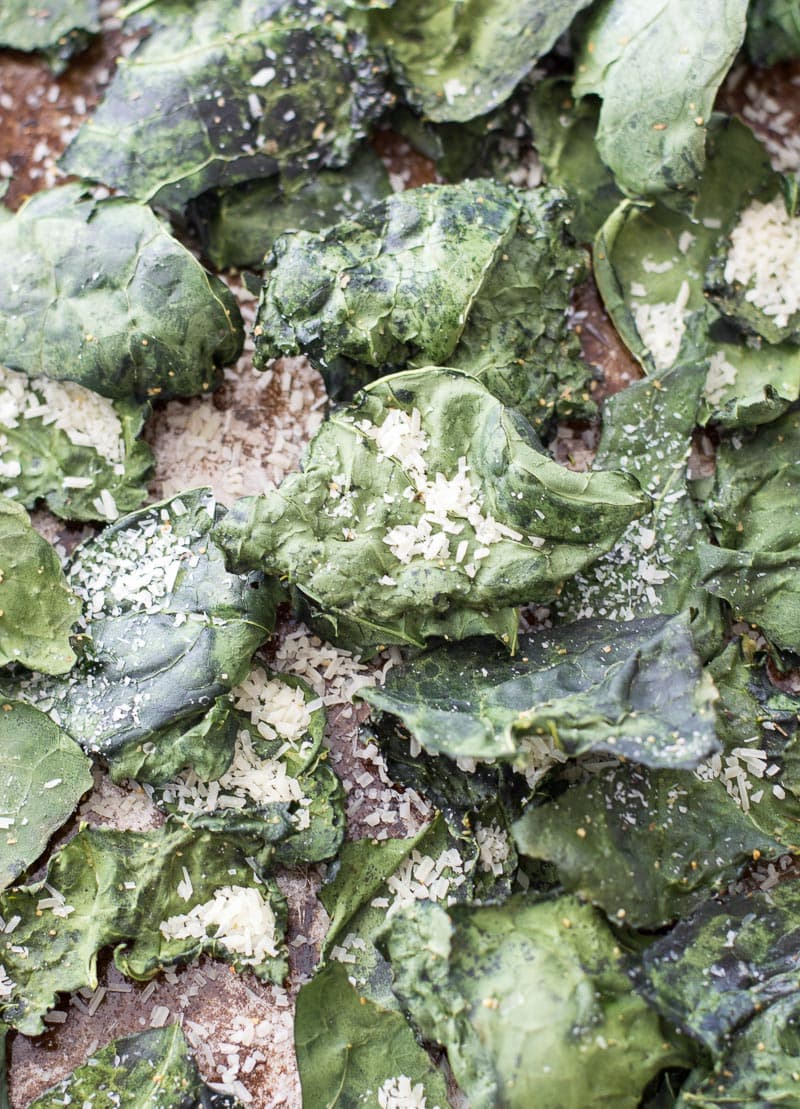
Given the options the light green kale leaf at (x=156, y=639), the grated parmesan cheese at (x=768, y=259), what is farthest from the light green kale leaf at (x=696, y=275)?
the light green kale leaf at (x=156, y=639)

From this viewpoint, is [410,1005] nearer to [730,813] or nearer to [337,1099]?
[337,1099]

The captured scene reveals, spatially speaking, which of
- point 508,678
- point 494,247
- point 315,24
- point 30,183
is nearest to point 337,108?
point 315,24

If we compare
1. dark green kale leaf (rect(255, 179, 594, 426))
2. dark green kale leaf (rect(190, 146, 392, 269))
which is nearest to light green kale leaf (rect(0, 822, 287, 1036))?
dark green kale leaf (rect(255, 179, 594, 426))

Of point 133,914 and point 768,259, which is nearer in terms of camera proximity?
point 133,914

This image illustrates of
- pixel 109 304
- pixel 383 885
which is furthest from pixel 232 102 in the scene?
pixel 383 885

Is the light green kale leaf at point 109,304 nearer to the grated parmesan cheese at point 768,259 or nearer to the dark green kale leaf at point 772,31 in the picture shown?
the grated parmesan cheese at point 768,259

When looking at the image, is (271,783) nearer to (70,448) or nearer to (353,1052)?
(353,1052)
